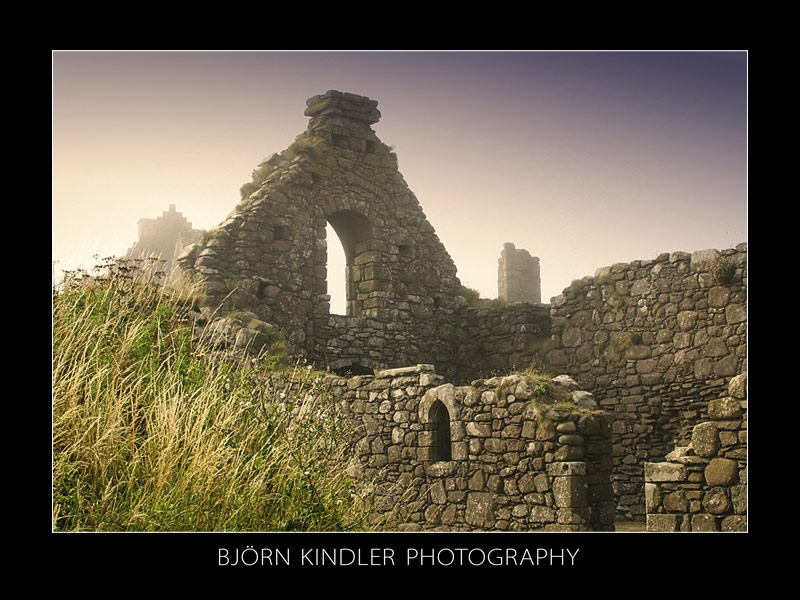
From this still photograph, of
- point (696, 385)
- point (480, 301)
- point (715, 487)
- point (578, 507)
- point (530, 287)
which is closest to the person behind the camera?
point (715, 487)

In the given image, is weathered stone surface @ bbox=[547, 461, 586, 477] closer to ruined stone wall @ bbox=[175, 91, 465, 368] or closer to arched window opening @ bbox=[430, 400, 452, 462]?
arched window opening @ bbox=[430, 400, 452, 462]

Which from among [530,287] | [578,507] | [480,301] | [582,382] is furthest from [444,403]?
[530,287]

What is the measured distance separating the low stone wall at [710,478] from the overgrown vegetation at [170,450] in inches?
98.3

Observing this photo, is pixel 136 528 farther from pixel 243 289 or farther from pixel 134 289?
pixel 243 289

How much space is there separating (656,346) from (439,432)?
427 centimetres

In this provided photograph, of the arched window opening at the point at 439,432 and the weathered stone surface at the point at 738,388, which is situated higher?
the weathered stone surface at the point at 738,388

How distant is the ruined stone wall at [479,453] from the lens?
8328 millimetres

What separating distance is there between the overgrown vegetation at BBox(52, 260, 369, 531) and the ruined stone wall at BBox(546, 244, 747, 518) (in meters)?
6.11

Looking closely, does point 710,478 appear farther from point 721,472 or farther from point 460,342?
point 460,342

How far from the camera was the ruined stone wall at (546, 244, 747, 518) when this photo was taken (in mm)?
11664

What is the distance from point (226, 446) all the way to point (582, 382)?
815 centimetres

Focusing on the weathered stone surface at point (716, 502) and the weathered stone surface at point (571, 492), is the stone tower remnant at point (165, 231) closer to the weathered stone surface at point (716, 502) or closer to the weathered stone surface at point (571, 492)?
the weathered stone surface at point (571, 492)

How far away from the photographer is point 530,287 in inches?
973

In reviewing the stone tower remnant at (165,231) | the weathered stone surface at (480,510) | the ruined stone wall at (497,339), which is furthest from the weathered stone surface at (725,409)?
the stone tower remnant at (165,231)
